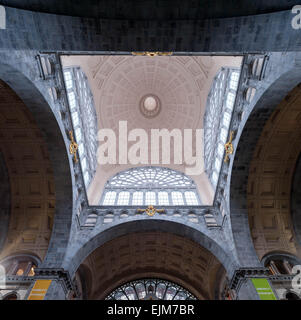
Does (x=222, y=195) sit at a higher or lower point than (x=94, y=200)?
lower

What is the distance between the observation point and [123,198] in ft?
77.7

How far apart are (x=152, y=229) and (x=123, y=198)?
16.9 feet

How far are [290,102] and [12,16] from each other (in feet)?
50.2

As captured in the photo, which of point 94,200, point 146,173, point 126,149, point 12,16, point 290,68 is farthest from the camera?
point 126,149

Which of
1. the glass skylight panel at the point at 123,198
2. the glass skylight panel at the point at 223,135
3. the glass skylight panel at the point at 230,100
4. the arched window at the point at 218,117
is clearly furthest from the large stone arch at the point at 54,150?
the glass skylight panel at the point at 230,100

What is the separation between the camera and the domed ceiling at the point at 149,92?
27062 millimetres

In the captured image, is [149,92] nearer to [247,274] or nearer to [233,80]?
[233,80]

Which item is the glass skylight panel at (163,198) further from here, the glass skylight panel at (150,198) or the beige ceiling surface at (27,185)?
the beige ceiling surface at (27,185)

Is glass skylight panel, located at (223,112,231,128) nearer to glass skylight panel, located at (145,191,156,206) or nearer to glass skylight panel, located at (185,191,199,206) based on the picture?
glass skylight panel, located at (185,191,199,206)

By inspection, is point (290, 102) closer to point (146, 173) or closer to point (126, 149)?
point (146, 173)

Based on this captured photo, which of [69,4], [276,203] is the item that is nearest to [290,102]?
[276,203]

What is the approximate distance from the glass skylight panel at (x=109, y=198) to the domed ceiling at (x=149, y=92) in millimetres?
901

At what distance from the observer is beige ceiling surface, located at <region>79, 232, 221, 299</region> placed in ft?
67.1
